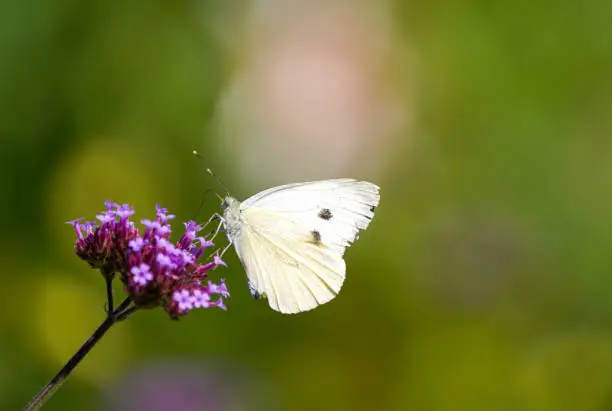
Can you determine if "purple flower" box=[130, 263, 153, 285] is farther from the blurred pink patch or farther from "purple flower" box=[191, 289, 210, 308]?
the blurred pink patch

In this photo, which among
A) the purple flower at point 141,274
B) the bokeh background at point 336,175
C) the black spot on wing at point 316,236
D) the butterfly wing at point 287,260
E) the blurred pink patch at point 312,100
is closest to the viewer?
the purple flower at point 141,274

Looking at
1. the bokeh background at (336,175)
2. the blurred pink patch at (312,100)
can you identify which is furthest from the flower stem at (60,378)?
the blurred pink patch at (312,100)

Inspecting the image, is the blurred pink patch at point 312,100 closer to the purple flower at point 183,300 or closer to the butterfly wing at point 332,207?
the butterfly wing at point 332,207

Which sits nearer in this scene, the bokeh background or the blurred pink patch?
the bokeh background

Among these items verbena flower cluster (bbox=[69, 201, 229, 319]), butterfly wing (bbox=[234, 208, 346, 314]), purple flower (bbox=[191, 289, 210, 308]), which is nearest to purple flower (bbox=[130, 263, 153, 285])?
verbena flower cluster (bbox=[69, 201, 229, 319])

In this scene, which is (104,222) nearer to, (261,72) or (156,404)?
(156,404)

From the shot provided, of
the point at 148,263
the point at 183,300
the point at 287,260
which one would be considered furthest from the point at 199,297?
the point at 287,260
